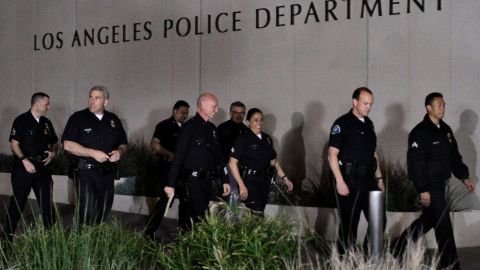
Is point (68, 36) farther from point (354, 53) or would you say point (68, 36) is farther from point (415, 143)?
point (415, 143)

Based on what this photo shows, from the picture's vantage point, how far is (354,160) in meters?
6.94

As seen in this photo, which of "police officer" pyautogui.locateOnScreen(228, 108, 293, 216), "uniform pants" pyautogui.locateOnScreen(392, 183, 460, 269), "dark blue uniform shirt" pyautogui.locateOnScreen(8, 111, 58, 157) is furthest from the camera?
"dark blue uniform shirt" pyautogui.locateOnScreen(8, 111, 58, 157)

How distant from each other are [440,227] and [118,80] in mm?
9663

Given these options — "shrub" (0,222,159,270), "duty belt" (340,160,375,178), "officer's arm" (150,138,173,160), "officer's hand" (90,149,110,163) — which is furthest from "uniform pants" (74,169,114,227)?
"duty belt" (340,160,375,178)

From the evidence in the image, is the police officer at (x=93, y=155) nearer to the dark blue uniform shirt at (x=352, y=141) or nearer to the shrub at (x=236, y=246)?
the shrub at (x=236, y=246)

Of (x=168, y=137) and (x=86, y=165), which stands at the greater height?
(x=168, y=137)

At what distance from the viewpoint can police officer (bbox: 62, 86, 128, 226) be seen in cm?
693

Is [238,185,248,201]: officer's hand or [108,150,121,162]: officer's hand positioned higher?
[108,150,121,162]: officer's hand

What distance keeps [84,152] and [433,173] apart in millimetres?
3216

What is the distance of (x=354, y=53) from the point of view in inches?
451

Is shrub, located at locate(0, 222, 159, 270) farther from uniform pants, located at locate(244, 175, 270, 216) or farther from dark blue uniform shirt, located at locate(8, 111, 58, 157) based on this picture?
dark blue uniform shirt, located at locate(8, 111, 58, 157)

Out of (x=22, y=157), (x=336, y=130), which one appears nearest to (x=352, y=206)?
(x=336, y=130)

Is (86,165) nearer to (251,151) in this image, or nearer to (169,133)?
(251,151)

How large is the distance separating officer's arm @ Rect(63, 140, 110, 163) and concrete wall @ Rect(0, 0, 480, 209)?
17.4 feet
